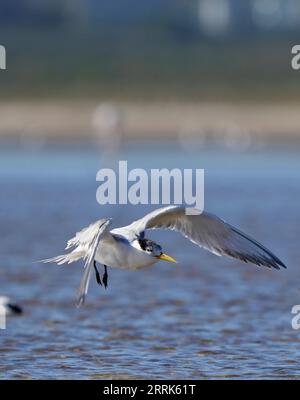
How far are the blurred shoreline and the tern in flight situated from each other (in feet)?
59.2

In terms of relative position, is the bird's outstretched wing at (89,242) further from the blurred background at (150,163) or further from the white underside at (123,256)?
the blurred background at (150,163)

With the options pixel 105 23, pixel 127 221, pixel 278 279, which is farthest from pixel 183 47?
pixel 278 279

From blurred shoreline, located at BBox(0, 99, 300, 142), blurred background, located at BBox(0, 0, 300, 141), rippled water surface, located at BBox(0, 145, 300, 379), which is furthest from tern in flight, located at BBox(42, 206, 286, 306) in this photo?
blurred shoreline, located at BBox(0, 99, 300, 142)

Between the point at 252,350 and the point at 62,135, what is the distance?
21153mm

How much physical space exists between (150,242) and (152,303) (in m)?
2.82

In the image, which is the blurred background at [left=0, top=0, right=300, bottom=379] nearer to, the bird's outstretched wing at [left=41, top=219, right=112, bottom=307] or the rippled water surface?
the rippled water surface

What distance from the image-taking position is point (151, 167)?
22219 millimetres

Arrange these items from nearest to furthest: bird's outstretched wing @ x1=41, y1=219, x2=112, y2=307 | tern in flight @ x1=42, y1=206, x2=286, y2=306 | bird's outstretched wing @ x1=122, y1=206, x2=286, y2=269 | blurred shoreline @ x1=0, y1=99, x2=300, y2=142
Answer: bird's outstretched wing @ x1=41, y1=219, x2=112, y2=307 → tern in flight @ x1=42, y1=206, x2=286, y2=306 → bird's outstretched wing @ x1=122, y1=206, x2=286, y2=269 → blurred shoreline @ x1=0, y1=99, x2=300, y2=142

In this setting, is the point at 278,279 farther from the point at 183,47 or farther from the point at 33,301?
the point at 183,47

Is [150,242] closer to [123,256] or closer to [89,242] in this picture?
[123,256]

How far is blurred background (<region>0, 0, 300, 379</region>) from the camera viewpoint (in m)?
9.12

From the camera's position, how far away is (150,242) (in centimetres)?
814

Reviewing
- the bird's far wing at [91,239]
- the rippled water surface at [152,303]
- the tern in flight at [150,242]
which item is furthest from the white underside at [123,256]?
the rippled water surface at [152,303]

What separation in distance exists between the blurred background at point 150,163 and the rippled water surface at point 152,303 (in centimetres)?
2
